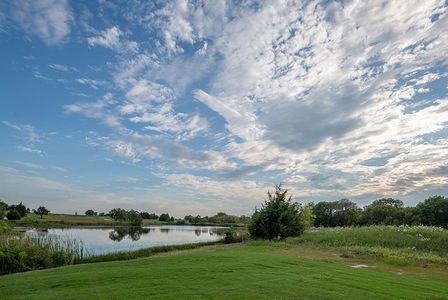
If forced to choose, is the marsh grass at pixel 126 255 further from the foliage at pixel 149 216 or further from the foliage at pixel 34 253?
the foliage at pixel 149 216

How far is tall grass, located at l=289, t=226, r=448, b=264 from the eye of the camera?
21.3 m

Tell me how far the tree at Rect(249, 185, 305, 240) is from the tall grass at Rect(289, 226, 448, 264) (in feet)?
11.0

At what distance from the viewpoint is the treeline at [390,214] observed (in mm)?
65688

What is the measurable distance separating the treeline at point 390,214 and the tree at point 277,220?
112 ft

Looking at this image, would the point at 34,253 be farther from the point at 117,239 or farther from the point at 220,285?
the point at 117,239

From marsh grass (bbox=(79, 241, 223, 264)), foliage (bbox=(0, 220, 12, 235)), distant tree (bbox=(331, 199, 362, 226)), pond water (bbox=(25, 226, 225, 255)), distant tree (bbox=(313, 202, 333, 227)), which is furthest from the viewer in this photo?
distant tree (bbox=(313, 202, 333, 227))

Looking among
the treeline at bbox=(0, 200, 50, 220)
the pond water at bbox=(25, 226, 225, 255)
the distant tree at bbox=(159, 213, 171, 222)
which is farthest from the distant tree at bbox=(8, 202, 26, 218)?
the distant tree at bbox=(159, 213, 171, 222)

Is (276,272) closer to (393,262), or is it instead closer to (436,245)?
(393,262)

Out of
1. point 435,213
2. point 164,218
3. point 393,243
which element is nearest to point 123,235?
point 393,243

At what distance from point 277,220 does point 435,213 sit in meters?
47.1

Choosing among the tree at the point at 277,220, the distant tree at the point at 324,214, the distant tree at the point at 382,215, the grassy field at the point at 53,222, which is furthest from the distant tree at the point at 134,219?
the tree at the point at 277,220

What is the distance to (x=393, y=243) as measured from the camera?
2641 centimetres

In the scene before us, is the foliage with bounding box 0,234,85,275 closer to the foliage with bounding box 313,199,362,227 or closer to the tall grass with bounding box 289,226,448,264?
the tall grass with bounding box 289,226,448,264

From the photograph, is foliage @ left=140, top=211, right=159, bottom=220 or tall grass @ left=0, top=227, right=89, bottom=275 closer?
tall grass @ left=0, top=227, right=89, bottom=275
